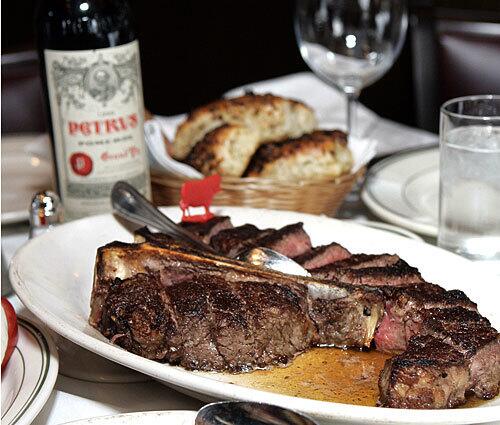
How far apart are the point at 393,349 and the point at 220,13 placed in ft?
12.5

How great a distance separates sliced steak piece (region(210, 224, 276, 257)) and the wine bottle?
13.3 inches

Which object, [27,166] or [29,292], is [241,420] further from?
[27,166]

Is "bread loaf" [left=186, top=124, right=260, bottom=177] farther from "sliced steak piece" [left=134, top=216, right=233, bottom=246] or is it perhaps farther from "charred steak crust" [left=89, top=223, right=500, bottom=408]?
"charred steak crust" [left=89, top=223, right=500, bottom=408]

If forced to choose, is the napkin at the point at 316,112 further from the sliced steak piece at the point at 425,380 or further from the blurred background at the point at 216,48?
the blurred background at the point at 216,48

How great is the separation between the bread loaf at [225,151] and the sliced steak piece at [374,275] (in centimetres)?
55

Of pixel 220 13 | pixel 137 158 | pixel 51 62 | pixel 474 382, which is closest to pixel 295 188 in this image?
pixel 137 158

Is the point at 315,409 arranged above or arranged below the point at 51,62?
below

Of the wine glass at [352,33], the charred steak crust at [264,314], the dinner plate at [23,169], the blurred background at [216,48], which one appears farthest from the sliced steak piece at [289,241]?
the blurred background at [216,48]

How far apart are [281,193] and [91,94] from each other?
392mm

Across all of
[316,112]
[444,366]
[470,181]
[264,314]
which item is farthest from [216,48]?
[444,366]

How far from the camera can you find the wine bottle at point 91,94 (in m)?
1.50

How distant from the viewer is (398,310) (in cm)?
107

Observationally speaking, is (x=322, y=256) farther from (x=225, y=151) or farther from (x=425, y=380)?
(x=225, y=151)

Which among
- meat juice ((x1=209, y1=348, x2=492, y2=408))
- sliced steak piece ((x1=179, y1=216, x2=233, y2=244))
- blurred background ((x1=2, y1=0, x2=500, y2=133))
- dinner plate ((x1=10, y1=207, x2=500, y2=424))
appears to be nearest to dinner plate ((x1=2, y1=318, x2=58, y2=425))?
dinner plate ((x1=10, y1=207, x2=500, y2=424))
